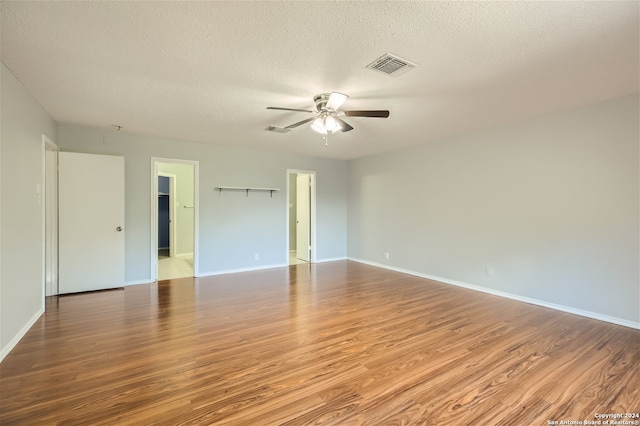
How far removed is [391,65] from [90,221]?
4566 mm

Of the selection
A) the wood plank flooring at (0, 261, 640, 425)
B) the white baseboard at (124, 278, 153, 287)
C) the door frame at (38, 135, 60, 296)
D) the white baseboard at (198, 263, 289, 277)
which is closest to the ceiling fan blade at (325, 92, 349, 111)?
Result: the wood plank flooring at (0, 261, 640, 425)

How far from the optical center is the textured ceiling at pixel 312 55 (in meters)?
1.78

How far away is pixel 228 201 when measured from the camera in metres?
5.61

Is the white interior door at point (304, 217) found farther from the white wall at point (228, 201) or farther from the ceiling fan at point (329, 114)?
the ceiling fan at point (329, 114)

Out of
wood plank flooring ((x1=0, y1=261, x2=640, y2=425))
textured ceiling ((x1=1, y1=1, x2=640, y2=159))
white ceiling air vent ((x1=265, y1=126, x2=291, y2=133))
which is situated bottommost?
wood plank flooring ((x1=0, y1=261, x2=640, y2=425))

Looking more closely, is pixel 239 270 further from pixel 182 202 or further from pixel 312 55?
pixel 312 55

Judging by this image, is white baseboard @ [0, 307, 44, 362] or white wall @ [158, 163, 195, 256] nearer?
white baseboard @ [0, 307, 44, 362]

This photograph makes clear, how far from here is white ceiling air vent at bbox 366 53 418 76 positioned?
7.45ft

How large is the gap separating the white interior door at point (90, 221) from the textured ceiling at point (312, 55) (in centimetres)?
84

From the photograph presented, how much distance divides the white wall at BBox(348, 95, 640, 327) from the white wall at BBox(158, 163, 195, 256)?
528cm

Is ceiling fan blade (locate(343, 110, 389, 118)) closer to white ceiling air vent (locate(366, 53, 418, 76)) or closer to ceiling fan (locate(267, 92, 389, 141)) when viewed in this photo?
ceiling fan (locate(267, 92, 389, 141))

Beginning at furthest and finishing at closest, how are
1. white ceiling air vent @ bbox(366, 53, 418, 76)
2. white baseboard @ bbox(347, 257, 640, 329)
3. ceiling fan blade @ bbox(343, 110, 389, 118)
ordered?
white baseboard @ bbox(347, 257, 640, 329) → ceiling fan blade @ bbox(343, 110, 389, 118) → white ceiling air vent @ bbox(366, 53, 418, 76)

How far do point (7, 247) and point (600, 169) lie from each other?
5888 millimetres

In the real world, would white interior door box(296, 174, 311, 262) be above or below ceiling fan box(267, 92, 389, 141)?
below
